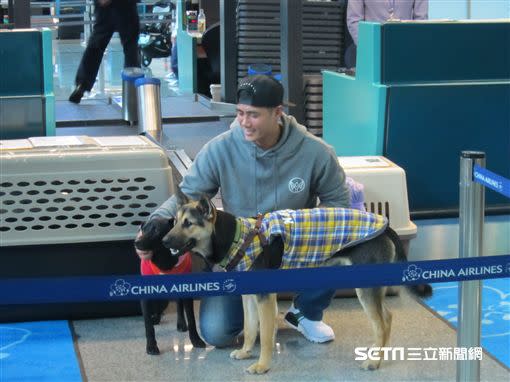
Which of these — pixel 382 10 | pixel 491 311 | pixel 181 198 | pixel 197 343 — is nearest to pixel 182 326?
pixel 197 343

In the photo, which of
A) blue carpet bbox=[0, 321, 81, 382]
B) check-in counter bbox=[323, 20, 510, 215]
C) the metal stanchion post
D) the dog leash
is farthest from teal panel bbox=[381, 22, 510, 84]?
the metal stanchion post

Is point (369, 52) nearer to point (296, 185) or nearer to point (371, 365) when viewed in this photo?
point (296, 185)

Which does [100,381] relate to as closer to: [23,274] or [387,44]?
[23,274]

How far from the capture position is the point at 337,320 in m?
4.52

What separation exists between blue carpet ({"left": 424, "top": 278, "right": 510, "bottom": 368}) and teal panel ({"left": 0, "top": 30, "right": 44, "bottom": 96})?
2.49 metres

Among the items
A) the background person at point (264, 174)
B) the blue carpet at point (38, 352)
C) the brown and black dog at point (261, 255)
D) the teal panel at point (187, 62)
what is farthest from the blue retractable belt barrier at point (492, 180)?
the teal panel at point (187, 62)

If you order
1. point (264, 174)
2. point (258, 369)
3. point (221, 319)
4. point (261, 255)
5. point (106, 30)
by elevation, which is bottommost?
point (258, 369)

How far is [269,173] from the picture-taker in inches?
159

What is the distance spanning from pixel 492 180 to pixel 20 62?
315 cm

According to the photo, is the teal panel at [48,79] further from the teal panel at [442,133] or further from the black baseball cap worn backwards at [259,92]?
the black baseball cap worn backwards at [259,92]

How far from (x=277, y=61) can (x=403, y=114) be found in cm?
383

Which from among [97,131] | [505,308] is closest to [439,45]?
[505,308]

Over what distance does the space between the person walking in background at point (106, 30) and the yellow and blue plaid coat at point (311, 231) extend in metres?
5.70

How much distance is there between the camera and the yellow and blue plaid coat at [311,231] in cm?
378
